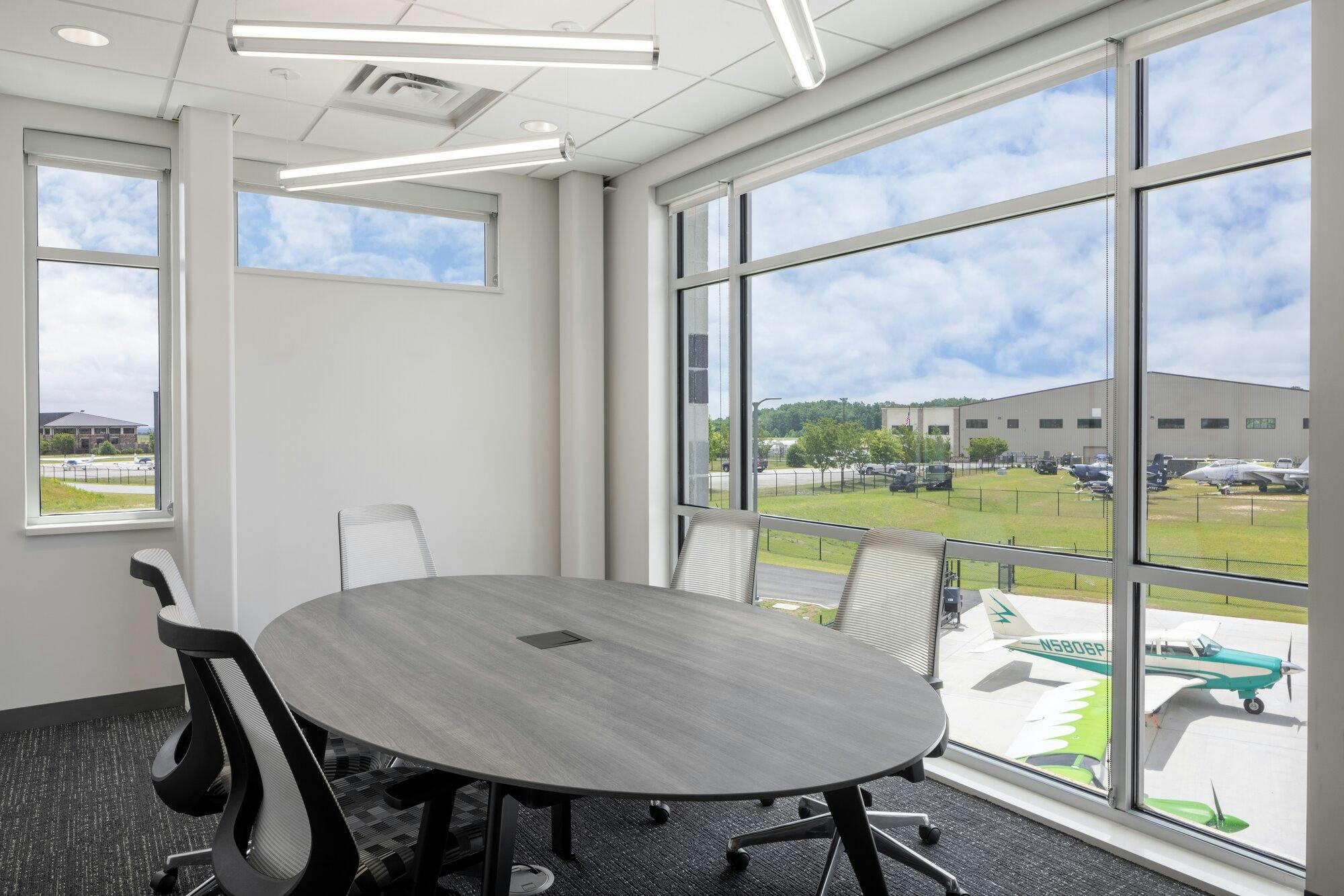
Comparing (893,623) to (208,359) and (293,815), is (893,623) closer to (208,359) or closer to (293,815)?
(293,815)

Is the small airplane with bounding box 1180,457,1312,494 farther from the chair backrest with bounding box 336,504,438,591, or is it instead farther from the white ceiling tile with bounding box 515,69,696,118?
the chair backrest with bounding box 336,504,438,591

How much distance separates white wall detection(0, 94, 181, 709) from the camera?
14.3ft

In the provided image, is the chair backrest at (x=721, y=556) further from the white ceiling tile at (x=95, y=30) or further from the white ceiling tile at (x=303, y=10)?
the white ceiling tile at (x=95, y=30)

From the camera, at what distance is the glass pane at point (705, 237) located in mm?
5344

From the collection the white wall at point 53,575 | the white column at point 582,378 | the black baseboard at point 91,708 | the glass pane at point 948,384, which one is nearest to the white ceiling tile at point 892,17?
the glass pane at point 948,384

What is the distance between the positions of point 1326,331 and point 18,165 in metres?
5.67

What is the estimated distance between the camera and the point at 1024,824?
3.26 m

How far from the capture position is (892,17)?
356 cm

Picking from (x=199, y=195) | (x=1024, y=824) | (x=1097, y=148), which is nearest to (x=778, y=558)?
(x=1024, y=824)

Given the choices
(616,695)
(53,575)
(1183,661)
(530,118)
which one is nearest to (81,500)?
(53,575)

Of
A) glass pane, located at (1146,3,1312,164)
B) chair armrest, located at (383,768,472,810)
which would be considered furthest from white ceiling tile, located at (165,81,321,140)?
glass pane, located at (1146,3,1312,164)

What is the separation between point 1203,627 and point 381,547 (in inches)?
139

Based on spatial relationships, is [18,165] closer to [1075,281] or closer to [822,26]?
[822,26]

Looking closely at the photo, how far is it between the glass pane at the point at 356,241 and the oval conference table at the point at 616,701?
2.73 meters
